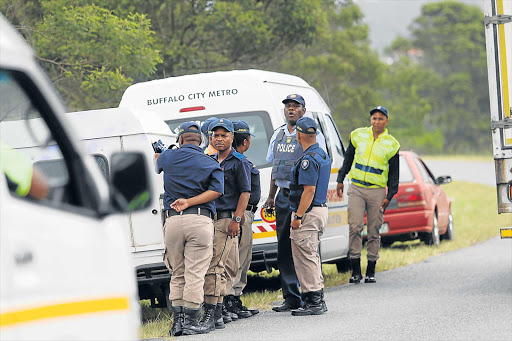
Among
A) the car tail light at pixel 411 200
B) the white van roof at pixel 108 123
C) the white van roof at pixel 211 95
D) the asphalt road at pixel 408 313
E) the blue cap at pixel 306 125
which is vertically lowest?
the asphalt road at pixel 408 313

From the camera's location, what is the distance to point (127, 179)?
3494 millimetres

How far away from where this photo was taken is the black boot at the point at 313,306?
29.7 feet

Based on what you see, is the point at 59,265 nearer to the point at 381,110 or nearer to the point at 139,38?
the point at 381,110

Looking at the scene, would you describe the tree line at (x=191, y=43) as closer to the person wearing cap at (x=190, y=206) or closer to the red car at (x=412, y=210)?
the red car at (x=412, y=210)

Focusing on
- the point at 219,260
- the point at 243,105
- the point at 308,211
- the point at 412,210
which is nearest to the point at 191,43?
the point at 412,210

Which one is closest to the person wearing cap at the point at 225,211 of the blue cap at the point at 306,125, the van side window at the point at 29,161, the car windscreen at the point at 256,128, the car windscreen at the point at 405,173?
the blue cap at the point at 306,125

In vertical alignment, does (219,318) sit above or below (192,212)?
below

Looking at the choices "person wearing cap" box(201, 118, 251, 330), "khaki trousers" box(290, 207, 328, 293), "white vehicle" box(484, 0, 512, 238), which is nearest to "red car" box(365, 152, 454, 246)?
"white vehicle" box(484, 0, 512, 238)

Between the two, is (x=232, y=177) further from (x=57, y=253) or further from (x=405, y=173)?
(x=405, y=173)

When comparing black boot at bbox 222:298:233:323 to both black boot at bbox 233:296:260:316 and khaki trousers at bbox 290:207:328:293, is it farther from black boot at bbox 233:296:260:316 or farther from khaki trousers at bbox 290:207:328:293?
khaki trousers at bbox 290:207:328:293

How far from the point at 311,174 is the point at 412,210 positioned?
21.0 feet

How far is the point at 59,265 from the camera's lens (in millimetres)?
3178

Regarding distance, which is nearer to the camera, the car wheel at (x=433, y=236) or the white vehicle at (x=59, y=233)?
the white vehicle at (x=59, y=233)

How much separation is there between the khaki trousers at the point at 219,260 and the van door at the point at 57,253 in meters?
4.89
